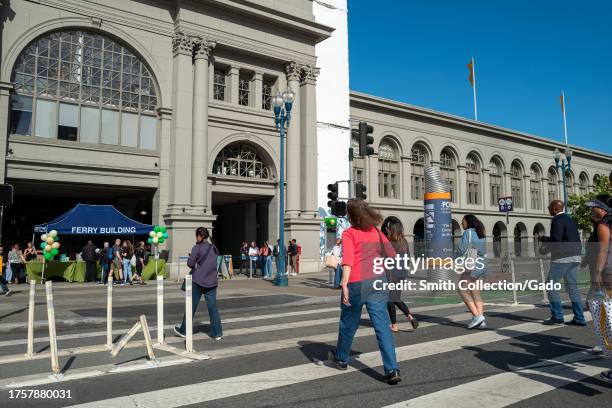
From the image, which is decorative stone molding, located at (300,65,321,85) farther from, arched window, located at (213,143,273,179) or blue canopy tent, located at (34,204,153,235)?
blue canopy tent, located at (34,204,153,235)

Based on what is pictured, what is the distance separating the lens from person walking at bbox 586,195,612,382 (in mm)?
5117

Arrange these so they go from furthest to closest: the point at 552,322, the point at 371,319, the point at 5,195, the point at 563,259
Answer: the point at 5,195 → the point at 552,322 → the point at 563,259 → the point at 371,319

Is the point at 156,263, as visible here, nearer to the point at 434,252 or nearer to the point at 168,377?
the point at 434,252

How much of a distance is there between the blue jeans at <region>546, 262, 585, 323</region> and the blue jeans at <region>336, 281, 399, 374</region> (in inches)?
187

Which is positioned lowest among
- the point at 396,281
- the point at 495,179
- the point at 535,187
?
the point at 396,281

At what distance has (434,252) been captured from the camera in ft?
58.4

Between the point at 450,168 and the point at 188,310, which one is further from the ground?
the point at 450,168

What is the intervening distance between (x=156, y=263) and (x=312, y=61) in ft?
50.4

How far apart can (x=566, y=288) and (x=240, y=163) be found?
20.6 metres

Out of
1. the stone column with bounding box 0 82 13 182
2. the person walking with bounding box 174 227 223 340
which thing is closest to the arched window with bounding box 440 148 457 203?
the stone column with bounding box 0 82 13 182

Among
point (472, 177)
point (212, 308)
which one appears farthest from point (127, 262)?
point (472, 177)

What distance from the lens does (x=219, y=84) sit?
2702 centimetres

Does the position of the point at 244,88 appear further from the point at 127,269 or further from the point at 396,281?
the point at 396,281

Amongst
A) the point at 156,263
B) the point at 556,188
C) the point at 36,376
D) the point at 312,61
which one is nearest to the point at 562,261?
the point at 36,376
